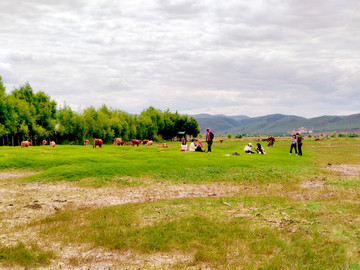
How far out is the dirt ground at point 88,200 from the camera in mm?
8453

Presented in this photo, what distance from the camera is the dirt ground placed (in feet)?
27.7

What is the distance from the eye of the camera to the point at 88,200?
16250mm

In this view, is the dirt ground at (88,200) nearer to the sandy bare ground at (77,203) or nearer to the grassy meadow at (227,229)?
the sandy bare ground at (77,203)

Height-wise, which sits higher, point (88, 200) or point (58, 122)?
point (58, 122)

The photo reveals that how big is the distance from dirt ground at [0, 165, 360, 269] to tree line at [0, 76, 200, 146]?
173ft

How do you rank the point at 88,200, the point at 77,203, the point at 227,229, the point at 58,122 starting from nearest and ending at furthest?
the point at 227,229 → the point at 77,203 → the point at 88,200 → the point at 58,122

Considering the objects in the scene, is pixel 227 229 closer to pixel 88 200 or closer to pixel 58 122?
pixel 88 200

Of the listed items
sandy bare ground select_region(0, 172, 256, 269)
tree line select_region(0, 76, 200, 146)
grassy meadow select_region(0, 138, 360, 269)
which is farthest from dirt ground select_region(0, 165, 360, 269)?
tree line select_region(0, 76, 200, 146)

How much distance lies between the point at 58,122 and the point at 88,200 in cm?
8083

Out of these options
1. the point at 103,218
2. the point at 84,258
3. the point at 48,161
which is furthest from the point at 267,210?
the point at 48,161

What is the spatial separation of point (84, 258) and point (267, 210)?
8565 mm

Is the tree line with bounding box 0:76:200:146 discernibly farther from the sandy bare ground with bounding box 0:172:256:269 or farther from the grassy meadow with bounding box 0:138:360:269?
the grassy meadow with bounding box 0:138:360:269

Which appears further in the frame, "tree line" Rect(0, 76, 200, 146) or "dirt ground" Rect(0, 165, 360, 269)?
"tree line" Rect(0, 76, 200, 146)

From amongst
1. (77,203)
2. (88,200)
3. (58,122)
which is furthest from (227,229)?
(58,122)
